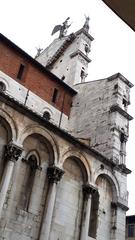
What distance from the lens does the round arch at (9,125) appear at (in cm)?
A: 1234

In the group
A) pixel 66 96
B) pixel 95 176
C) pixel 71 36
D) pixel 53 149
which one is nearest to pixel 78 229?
pixel 95 176

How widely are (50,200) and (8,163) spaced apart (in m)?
2.17

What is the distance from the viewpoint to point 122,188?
15953 mm

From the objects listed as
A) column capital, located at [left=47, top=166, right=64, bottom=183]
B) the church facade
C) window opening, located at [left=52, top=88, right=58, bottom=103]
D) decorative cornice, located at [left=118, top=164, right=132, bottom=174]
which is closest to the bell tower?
the church facade

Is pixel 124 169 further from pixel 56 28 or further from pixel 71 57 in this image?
pixel 56 28

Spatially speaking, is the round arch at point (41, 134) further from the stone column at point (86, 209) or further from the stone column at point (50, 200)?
the stone column at point (86, 209)

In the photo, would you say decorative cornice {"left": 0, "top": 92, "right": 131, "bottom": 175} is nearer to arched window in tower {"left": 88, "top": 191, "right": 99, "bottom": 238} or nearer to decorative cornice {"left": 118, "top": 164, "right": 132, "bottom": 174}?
decorative cornice {"left": 118, "top": 164, "right": 132, "bottom": 174}

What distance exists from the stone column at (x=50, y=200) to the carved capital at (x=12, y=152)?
67.2 inches

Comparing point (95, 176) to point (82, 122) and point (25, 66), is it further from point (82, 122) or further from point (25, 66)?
point (25, 66)

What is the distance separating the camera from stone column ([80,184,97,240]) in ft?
43.6

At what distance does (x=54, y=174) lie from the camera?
13125 mm

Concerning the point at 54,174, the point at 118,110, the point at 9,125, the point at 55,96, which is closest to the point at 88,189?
the point at 54,174

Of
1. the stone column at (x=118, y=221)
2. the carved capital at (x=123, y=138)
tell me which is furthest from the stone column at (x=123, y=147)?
the stone column at (x=118, y=221)

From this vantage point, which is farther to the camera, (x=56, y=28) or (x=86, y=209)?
(x=56, y=28)
